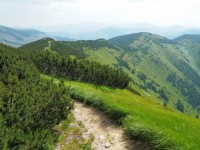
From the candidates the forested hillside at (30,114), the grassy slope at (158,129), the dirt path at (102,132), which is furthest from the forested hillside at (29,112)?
the grassy slope at (158,129)

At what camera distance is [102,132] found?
2106 centimetres

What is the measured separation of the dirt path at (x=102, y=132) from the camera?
17.6 metres

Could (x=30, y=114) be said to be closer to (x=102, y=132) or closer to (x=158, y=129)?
(x=102, y=132)

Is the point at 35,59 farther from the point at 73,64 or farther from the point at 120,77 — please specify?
the point at 120,77

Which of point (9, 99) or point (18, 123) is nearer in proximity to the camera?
point (18, 123)

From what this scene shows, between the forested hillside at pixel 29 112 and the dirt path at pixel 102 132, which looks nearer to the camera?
the forested hillside at pixel 29 112

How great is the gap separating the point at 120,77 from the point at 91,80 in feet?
27.9

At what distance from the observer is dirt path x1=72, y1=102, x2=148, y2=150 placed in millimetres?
17602

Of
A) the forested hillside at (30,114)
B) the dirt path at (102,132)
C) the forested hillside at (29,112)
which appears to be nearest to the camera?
the forested hillside at (30,114)

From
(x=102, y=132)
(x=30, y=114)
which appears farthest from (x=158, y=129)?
(x=30, y=114)

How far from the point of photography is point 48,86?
24453 mm

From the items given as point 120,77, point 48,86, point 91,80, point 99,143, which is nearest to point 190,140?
point 99,143

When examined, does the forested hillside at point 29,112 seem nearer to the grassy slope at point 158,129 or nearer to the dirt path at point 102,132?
the dirt path at point 102,132

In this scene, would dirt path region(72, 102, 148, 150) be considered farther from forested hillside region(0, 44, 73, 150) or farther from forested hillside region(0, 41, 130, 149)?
forested hillside region(0, 44, 73, 150)
